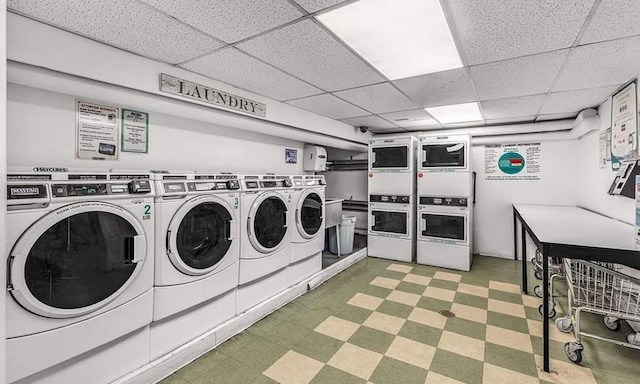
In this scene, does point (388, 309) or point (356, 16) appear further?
point (388, 309)

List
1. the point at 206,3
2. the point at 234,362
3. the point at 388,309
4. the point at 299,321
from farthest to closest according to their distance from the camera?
1. the point at 388,309
2. the point at 299,321
3. the point at 234,362
4. the point at 206,3

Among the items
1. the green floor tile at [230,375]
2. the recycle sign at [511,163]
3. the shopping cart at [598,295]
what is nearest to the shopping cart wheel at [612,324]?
the shopping cart at [598,295]

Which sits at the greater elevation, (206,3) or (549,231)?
(206,3)

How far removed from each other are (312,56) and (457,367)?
97.7 inches

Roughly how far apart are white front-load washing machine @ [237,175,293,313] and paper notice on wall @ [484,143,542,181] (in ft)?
12.0

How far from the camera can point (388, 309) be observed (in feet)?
9.73

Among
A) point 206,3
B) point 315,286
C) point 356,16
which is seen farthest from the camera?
point 315,286

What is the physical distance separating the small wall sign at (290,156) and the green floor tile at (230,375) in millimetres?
2696

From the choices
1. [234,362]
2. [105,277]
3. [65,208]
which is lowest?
[234,362]

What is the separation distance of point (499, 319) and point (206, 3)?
11.1 feet

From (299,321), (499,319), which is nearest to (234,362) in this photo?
(299,321)

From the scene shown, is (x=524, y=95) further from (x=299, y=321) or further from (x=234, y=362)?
(x=234, y=362)

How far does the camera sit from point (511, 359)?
217 centimetres

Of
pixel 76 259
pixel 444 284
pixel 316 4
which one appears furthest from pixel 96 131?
pixel 444 284
